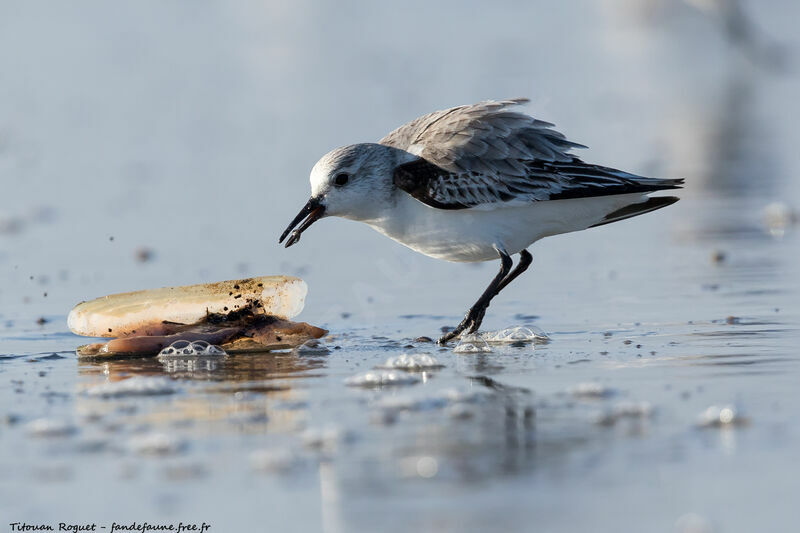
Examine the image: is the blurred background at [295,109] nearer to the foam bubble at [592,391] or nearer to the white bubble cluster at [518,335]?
the white bubble cluster at [518,335]

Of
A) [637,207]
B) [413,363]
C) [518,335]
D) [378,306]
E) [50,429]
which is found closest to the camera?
[50,429]

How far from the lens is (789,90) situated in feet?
50.3

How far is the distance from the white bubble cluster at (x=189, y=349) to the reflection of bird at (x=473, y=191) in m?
0.69

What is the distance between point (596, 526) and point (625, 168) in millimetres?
7634

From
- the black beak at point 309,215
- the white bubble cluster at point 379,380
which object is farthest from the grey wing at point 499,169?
the white bubble cluster at point 379,380

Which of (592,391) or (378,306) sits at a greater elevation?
(378,306)

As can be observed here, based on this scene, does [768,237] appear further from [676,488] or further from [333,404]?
[676,488]

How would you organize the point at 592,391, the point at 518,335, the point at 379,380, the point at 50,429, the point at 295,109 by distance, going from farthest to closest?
the point at 295,109 → the point at 518,335 → the point at 379,380 → the point at 592,391 → the point at 50,429

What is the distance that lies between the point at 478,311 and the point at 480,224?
16.6 inches

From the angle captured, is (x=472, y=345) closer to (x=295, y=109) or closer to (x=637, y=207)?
(x=637, y=207)

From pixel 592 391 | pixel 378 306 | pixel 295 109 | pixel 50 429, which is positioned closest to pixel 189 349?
pixel 378 306

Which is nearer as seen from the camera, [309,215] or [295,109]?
[309,215]

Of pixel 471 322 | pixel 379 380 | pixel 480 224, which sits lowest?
pixel 379 380

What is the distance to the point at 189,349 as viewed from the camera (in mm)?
5688
